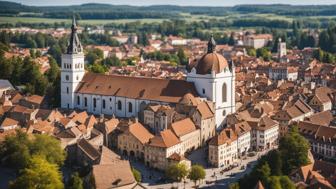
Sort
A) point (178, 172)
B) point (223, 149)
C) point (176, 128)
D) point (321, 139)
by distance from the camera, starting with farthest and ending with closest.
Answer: point (321, 139) < point (176, 128) < point (223, 149) < point (178, 172)

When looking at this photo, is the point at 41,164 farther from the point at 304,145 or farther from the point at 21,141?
the point at 304,145

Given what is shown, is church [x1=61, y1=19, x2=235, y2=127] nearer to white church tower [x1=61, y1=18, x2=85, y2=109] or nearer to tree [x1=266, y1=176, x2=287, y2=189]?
white church tower [x1=61, y1=18, x2=85, y2=109]

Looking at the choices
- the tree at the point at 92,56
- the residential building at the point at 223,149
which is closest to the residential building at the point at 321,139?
the residential building at the point at 223,149

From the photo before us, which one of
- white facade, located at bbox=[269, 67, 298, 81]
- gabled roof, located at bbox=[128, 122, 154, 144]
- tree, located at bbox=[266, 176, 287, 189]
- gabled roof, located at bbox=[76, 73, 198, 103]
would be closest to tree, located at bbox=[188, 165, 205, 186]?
tree, located at bbox=[266, 176, 287, 189]

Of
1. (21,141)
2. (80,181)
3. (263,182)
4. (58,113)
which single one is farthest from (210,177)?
(58,113)

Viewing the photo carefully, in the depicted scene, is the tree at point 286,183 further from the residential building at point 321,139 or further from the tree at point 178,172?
the residential building at point 321,139

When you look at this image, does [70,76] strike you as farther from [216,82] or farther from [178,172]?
[178,172]

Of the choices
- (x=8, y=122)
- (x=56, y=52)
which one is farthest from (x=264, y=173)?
(x=56, y=52)
